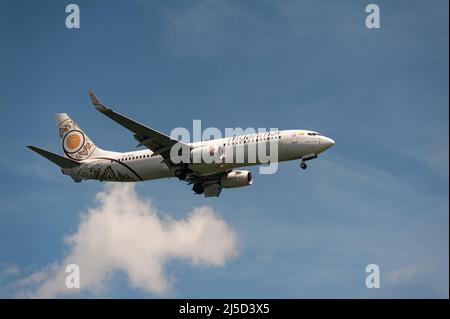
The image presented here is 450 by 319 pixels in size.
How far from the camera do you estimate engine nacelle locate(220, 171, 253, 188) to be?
73438 millimetres

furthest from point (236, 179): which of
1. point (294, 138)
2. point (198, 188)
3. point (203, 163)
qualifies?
point (294, 138)

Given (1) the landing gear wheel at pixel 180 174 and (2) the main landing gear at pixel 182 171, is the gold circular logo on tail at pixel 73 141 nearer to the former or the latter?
(1) the landing gear wheel at pixel 180 174

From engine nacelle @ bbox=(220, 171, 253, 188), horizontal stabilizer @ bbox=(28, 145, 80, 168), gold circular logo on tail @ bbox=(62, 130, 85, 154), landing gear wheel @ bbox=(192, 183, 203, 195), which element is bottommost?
landing gear wheel @ bbox=(192, 183, 203, 195)

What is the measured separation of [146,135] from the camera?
221 feet

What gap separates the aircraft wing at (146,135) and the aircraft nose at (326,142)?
1296 centimetres

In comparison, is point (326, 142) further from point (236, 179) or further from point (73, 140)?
point (73, 140)

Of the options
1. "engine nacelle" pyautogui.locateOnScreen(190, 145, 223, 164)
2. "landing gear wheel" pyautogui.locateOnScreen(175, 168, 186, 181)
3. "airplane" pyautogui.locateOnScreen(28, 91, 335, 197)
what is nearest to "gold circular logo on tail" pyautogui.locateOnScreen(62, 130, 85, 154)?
"airplane" pyautogui.locateOnScreen(28, 91, 335, 197)

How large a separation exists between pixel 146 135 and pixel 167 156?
353 cm

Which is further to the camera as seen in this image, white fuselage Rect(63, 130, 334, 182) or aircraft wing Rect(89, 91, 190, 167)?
white fuselage Rect(63, 130, 334, 182)

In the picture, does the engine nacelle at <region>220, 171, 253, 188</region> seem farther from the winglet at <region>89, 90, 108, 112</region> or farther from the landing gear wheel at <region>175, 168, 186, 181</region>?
the winglet at <region>89, 90, 108, 112</region>

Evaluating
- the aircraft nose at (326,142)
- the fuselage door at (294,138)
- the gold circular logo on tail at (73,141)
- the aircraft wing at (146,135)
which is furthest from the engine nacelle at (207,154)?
the gold circular logo on tail at (73,141)
